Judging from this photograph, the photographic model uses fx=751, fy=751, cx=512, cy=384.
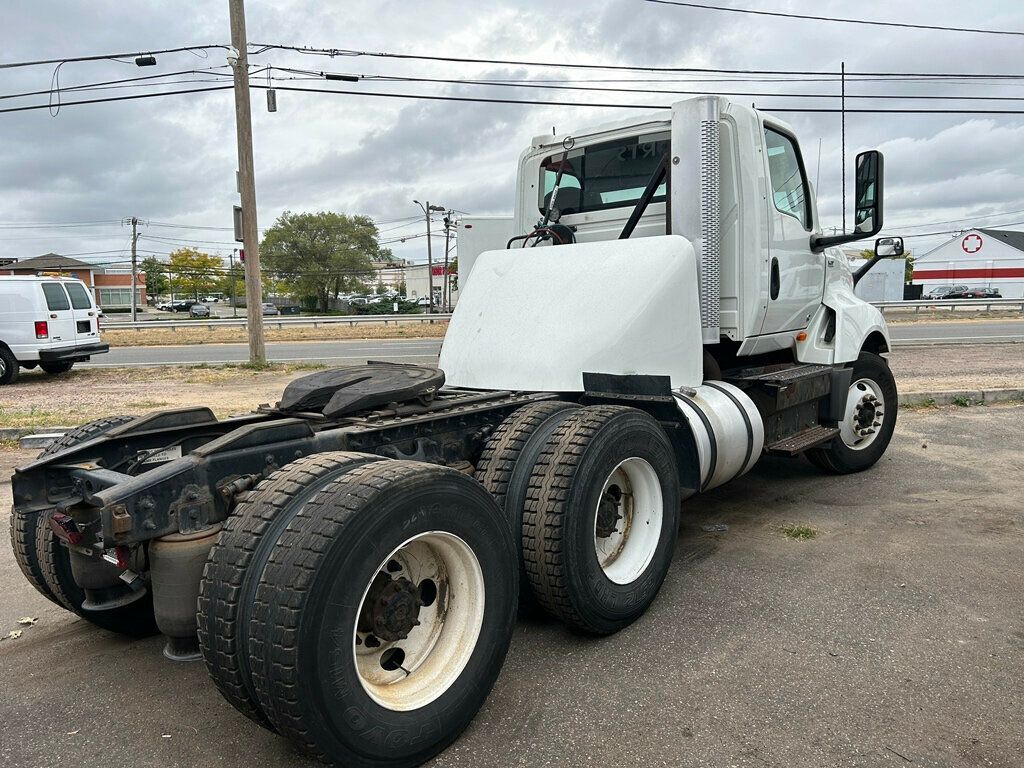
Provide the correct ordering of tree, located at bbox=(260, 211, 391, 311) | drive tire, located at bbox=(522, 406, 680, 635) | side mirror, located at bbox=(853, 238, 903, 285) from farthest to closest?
1. tree, located at bbox=(260, 211, 391, 311)
2. side mirror, located at bbox=(853, 238, 903, 285)
3. drive tire, located at bbox=(522, 406, 680, 635)

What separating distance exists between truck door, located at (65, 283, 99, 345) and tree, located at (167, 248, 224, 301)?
82196mm

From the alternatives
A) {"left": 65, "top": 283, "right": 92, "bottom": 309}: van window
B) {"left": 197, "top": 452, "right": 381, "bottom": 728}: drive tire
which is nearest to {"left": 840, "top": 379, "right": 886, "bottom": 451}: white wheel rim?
{"left": 197, "top": 452, "right": 381, "bottom": 728}: drive tire

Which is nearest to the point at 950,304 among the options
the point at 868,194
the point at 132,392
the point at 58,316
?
the point at 868,194

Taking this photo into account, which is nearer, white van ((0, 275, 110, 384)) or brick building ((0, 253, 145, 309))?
white van ((0, 275, 110, 384))

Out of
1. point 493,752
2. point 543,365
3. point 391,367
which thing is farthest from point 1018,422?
point 493,752

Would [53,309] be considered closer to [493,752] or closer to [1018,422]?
[493,752]

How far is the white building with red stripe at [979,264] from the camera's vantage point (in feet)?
228

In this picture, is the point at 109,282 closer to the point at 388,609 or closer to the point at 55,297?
the point at 55,297

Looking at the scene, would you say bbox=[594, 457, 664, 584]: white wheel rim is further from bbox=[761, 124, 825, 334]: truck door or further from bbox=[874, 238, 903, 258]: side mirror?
bbox=[874, 238, 903, 258]: side mirror

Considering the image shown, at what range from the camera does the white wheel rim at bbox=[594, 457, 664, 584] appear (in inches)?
143

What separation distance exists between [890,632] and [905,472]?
11.1 feet

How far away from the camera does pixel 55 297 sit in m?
14.3

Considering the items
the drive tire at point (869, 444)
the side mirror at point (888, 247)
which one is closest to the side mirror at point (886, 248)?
the side mirror at point (888, 247)

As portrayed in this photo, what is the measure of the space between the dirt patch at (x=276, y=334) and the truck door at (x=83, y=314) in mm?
10556
